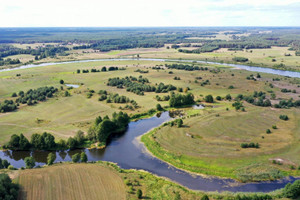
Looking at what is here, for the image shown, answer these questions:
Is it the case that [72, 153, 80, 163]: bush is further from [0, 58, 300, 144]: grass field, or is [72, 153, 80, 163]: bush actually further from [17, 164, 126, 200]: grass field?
[0, 58, 300, 144]: grass field

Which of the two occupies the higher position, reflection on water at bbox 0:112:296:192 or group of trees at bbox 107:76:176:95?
group of trees at bbox 107:76:176:95

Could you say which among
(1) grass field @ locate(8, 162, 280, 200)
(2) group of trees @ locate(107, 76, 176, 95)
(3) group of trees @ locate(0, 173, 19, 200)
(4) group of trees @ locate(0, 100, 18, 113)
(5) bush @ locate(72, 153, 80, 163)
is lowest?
(1) grass field @ locate(8, 162, 280, 200)

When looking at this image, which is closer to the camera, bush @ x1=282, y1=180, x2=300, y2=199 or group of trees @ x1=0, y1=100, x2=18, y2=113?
bush @ x1=282, y1=180, x2=300, y2=199

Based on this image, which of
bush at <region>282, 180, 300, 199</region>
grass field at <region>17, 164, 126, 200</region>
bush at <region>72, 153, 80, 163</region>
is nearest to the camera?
bush at <region>282, 180, 300, 199</region>

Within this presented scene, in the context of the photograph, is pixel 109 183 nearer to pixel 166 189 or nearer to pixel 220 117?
pixel 166 189

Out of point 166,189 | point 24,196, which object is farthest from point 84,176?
point 166,189

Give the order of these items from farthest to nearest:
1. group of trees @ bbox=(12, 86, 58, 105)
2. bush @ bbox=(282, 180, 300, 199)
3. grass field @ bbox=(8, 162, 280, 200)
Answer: group of trees @ bbox=(12, 86, 58, 105), grass field @ bbox=(8, 162, 280, 200), bush @ bbox=(282, 180, 300, 199)

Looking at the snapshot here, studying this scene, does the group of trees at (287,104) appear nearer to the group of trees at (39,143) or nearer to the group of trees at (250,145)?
the group of trees at (250,145)

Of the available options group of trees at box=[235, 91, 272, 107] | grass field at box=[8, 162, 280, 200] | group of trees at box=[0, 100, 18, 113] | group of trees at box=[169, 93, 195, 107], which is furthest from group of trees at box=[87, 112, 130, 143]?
group of trees at box=[235, 91, 272, 107]
